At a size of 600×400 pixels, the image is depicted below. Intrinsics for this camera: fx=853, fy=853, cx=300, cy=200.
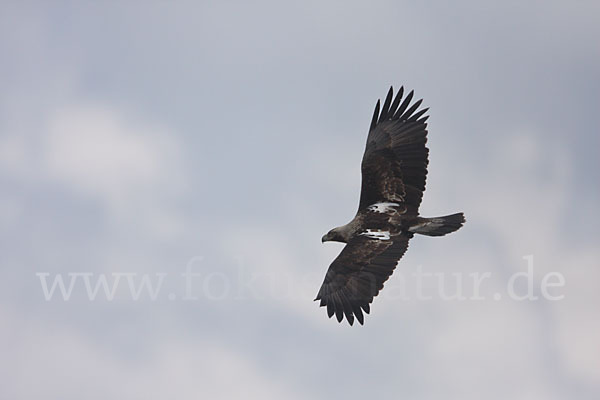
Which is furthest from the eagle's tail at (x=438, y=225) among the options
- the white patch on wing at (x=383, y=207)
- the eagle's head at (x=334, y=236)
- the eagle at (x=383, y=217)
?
the eagle's head at (x=334, y=236)

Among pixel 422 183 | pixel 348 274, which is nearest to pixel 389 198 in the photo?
pixel 422 183

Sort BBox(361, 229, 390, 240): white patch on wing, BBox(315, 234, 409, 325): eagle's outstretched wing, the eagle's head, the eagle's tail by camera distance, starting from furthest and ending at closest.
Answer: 1. the eagle's head
2. BBox(361, 229, 390, 240): white patch on wing
3. the eagle's tail
4. BBox(315, 234, 409, 325): eagle's outstretched wing

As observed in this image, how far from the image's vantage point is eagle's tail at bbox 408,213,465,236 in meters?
15.0

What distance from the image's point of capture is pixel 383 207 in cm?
1557

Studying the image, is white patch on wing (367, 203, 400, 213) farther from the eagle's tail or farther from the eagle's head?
the eagle's head

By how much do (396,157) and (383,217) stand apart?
1.13m

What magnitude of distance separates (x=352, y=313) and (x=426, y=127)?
146 inches

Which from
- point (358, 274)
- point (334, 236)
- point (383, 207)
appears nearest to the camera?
point (358, 274)

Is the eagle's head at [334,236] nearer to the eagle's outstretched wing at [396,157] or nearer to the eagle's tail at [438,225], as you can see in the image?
the eagle's outstretched wing at [396,157]

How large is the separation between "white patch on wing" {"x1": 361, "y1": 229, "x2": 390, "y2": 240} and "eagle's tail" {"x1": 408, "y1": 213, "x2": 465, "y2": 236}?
420mm

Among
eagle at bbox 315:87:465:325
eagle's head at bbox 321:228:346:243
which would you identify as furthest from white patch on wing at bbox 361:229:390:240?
eagle's head at bbox 321:228:346:243

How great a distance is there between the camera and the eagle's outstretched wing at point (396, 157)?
50.8ft

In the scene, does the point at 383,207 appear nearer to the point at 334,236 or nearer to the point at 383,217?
the point at 383,217

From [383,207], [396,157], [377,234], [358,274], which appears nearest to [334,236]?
[377,234]
